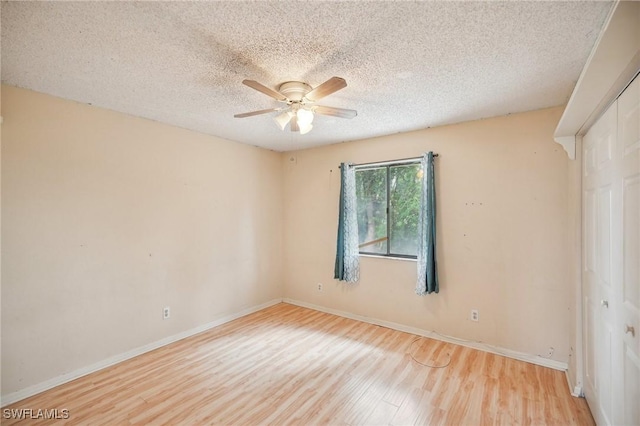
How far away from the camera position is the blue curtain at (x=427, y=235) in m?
3.11

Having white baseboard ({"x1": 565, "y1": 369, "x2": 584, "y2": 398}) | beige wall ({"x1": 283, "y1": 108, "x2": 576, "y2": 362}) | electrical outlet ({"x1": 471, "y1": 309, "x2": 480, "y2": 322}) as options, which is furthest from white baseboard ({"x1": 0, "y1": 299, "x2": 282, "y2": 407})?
white baseboard ({"x1": 565, "y1": 369, "x2": 584, "y2": 398})

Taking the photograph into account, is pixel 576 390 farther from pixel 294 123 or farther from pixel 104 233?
pixel 104 233

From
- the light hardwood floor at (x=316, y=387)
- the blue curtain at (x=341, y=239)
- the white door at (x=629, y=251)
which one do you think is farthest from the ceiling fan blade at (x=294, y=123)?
the light hardwood floor at (x=316, y=387)

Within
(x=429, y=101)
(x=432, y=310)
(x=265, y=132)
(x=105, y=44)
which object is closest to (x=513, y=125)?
(x=429, y=101)

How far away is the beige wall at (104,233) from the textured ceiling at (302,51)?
375 millimetres

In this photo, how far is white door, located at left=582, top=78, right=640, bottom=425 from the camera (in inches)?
51.7

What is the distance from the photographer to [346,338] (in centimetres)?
323

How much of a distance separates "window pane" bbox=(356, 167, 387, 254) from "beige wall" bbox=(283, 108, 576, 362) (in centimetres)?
21

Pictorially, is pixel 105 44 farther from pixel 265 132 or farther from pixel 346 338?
pixel 346 338

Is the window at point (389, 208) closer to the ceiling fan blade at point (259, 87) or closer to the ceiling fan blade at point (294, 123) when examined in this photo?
the ceiling fan blade at point (294, 123)

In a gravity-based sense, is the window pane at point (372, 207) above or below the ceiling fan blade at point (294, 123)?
below

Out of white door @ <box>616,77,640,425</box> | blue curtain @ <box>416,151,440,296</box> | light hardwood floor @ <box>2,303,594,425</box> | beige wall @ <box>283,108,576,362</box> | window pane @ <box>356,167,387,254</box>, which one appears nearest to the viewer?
white door @ <box>616,77,640,425</box>

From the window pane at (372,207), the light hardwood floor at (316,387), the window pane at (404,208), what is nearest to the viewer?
the light hardwood floor at (316,387)

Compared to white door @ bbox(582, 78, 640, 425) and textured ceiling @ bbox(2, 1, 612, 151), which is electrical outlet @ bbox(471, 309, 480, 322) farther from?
textured ceiling @ bbox(2, 1, 612, 151)
